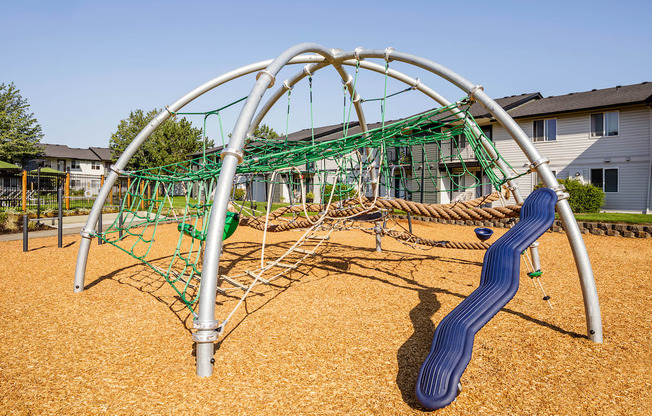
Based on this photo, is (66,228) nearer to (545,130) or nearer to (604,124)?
(545,130)

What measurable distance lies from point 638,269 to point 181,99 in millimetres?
9687

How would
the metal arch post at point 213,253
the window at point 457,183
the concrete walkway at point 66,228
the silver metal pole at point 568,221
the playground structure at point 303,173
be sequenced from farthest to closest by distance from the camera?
the concrete walkway at point 66,228 < the window at point 457,183 < the silver metal pole at point 568,221 < the playground structure at point 303,173 < the metal arch post at point 213,253

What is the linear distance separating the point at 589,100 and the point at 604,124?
6.52ft

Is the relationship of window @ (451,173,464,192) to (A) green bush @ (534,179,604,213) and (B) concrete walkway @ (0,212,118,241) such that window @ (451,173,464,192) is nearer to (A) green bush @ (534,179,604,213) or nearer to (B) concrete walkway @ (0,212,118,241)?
(A) green bush @ (534,179,604,213)

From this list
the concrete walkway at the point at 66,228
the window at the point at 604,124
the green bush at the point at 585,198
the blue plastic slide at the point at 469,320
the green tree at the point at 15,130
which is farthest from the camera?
the green tree at the point at 15,130

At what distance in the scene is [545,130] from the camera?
2192 centimetres

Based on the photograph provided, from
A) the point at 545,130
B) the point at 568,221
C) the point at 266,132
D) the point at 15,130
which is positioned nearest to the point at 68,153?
the point at 15,130

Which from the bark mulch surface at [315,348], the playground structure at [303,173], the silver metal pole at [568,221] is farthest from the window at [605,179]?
the silver metal pole at [568,221]

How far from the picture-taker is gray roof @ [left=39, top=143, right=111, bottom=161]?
5288cm

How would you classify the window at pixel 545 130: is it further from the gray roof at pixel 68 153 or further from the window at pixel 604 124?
the gray roof at pixel 68 153

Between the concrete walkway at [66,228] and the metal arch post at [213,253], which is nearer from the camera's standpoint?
the metal arch post at [213,253]

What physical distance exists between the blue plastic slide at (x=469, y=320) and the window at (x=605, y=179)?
21.1 metres

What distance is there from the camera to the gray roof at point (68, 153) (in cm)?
5288

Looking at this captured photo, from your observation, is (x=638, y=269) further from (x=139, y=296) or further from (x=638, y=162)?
(x=638, y=162)
